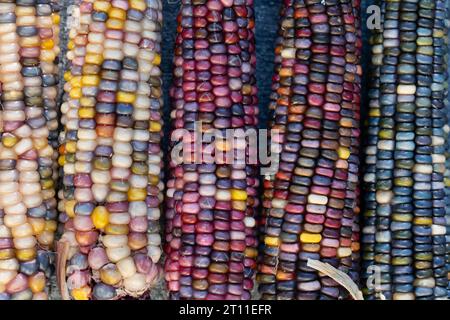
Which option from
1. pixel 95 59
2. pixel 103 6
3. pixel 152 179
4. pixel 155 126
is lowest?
pixel 152 179

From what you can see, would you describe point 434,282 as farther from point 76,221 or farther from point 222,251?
point 76,221

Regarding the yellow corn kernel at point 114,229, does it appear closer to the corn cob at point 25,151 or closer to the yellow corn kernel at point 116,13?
the corn cob at point 25,151

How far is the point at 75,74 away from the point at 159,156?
0.79 feet

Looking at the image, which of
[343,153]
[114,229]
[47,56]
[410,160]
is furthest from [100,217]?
[410,160]

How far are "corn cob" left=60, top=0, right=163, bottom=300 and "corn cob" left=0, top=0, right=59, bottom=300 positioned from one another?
6 cm

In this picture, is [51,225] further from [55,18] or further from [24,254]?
[55,18]

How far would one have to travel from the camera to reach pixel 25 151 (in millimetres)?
1349

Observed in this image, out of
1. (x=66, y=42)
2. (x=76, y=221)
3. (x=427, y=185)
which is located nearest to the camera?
(x=76, y=221)

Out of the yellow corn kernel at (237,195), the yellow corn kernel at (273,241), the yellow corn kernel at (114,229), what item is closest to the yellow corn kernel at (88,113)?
the yellow corn kernel at (114,229)

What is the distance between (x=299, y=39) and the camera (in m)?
1.41

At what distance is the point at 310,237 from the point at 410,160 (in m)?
0.28

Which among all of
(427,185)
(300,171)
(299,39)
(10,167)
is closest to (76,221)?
(10,167)

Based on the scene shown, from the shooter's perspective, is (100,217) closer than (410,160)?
Yes

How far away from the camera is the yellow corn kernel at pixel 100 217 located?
51.6 inches
